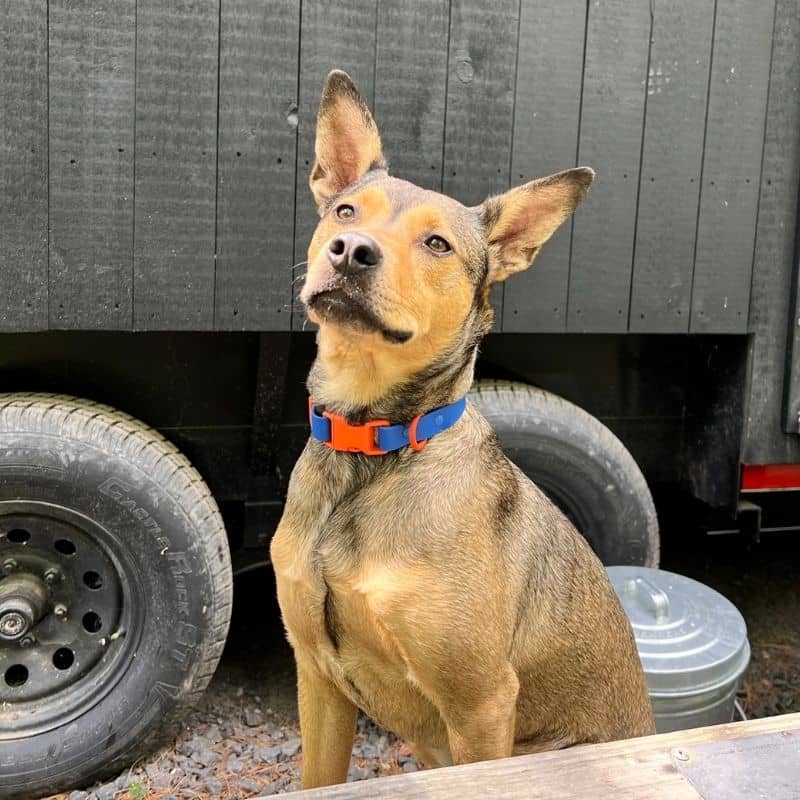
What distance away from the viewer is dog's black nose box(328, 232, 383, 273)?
174cm

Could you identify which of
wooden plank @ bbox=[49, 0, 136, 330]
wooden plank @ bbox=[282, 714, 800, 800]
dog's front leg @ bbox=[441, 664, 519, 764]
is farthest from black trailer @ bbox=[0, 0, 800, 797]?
wooden plank @ bbox=[282, 714, 800, 800]

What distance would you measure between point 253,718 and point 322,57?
2434mm

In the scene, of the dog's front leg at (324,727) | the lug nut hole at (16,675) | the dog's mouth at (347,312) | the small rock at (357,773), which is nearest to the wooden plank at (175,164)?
the dog's mouth at (347,312)

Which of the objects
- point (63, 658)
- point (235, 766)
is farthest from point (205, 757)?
point (63, 658)

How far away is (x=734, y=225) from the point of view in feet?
9.70

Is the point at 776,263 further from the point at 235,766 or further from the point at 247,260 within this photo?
the point at 235,766

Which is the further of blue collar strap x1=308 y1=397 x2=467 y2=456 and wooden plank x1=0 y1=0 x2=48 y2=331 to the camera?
wooden plank x1=0 y1=0 x2=48 y2=331

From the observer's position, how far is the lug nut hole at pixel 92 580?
9.12ft

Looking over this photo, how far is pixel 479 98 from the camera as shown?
271 cm

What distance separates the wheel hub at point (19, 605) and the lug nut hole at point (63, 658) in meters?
0.17

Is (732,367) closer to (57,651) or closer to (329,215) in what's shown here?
(329,215)

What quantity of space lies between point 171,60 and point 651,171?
165 centimetres

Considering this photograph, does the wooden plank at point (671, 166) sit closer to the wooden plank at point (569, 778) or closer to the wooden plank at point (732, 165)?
the wooden plank at point (732, 165)

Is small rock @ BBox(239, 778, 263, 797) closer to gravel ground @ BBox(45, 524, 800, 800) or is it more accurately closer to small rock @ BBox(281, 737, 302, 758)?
gravel ground @ BBox(45, 524, 800, 800)
